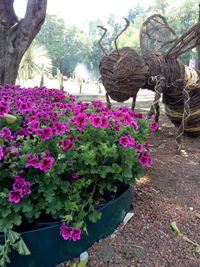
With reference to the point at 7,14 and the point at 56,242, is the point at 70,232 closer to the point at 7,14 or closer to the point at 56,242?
the point at 56,242

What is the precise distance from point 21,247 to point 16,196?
0.29 m

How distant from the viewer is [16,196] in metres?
1.58

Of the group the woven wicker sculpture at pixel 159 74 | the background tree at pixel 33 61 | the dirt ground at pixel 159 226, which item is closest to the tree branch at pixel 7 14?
the woven wicker sculpture at pixel 159 74

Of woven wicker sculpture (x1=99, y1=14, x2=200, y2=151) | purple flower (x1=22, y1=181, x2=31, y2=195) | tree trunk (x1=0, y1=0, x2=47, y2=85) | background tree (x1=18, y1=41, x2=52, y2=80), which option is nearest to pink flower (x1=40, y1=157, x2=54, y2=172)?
purple flower (x1=22, y1=181, x2=31, y2=195)

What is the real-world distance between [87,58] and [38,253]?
5045 centimetres

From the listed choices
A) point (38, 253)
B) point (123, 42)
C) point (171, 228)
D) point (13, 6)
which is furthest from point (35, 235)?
point (123, 42)

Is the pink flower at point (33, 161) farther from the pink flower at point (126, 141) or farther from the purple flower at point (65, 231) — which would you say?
the pink flower at point (126, 141)

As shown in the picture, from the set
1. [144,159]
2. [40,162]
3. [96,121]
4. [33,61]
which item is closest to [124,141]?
[96,121]

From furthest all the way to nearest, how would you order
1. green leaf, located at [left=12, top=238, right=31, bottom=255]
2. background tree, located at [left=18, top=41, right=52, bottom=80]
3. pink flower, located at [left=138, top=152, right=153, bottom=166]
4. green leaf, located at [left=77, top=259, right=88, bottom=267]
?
1. background tree, located at [left=18, top=41, right=52, bottom=80]
2. pink flower, located at [left=138, top=152, right=153, bottom=166]
3. green leaf, located at [left=77, top=259, right=88, bottom=267]
4. green leaf, located at [left=12, top=238, right=31, bottom=255]

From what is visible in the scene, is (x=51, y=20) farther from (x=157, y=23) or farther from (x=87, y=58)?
(x=157, y=23)

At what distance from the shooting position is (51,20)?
51.6 metres

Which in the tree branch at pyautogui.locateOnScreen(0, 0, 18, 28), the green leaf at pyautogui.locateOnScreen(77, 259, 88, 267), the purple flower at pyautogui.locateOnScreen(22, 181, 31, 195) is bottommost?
the green leaf at pyautogui.locateOnScreen(77, 259, 88, 267)

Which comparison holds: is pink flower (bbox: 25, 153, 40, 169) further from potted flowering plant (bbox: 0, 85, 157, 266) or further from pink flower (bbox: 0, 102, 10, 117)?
pink flower (bbox: 0, 102, 10, 117)

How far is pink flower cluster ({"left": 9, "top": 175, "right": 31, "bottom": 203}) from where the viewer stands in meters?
1.57
